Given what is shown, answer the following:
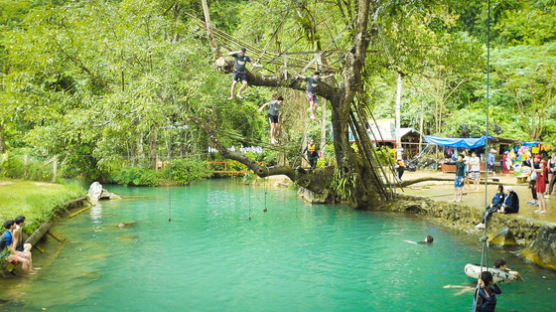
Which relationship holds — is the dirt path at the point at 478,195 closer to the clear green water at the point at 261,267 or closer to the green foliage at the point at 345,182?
the clear green water at the point at 261,267

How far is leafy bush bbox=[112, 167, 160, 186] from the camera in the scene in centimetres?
2483

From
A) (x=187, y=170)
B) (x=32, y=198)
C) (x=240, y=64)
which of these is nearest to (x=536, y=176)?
(x=240, y=64)

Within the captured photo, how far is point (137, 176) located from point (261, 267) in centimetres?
1708

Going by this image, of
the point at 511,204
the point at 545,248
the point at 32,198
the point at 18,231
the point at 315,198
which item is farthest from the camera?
the point at 315,198

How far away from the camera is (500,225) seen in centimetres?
1123

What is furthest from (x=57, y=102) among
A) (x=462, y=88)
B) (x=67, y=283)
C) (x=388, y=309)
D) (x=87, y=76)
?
(x=462, y=88)

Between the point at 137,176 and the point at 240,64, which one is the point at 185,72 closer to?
the point at 137,176

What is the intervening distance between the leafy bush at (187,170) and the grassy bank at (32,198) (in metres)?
7.67

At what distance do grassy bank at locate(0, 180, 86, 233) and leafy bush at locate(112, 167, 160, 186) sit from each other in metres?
6.69

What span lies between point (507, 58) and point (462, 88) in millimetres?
7499

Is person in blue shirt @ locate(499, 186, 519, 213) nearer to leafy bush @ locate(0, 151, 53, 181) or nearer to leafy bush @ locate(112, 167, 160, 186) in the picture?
leafy bush @ locate(0, 151, 53, 181)

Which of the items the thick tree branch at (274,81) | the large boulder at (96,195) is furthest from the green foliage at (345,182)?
the large boulder at (96,195)

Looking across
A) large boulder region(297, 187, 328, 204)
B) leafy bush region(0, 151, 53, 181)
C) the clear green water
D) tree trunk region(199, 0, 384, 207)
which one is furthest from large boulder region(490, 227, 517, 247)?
leafy bush region(0, 151, 53, 181)

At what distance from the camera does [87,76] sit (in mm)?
21891
